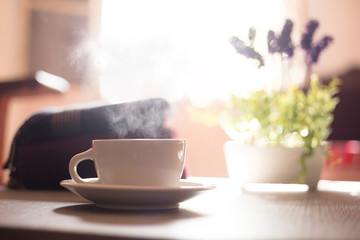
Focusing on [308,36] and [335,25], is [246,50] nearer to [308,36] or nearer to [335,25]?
[308,36]

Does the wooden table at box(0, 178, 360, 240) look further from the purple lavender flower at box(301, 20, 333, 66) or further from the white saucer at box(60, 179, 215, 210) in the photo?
the purple lavender flower at box(301, 20, 333, 66)

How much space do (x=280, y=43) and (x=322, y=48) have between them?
11cm

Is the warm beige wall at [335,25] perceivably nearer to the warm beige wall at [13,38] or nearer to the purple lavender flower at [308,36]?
the warm beige wall at [13,38]

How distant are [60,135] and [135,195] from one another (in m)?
0.48

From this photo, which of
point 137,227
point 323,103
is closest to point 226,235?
point 137,227

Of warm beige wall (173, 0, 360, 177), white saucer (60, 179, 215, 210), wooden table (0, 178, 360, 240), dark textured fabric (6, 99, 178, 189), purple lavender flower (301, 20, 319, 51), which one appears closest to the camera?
wooden table (0, 178, 360, 240)

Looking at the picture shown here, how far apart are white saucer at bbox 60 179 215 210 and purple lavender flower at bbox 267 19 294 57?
0.54 metres

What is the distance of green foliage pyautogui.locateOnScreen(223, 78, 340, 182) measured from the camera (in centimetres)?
104

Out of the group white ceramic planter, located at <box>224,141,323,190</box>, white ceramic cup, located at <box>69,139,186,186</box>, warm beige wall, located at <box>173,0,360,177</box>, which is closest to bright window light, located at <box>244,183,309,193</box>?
white ceramic planter, located at <box>224,141,323,190</box>

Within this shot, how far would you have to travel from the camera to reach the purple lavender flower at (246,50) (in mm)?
1008

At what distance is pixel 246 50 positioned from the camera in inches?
39.8

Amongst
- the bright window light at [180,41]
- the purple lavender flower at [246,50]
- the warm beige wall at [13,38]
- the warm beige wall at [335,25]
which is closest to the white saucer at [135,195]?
the purple lavender flower at [246,50]

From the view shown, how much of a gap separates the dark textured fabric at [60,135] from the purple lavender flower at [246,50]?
0.24 meters

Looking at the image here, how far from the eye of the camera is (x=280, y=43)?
1.02 metres
